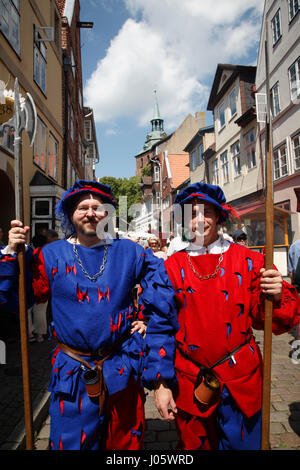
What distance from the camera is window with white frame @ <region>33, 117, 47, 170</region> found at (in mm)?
11031

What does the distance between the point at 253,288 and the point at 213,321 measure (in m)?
0.33

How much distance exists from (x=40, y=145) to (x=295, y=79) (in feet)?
32.9

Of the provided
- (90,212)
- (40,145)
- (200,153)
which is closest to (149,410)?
(90,212)

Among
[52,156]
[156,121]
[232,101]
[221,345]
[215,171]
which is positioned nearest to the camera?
[221,345]

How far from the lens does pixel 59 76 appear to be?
14078mm

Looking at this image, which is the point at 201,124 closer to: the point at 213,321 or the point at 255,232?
the point at 255,232

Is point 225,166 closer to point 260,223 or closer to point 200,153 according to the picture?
point 200,153

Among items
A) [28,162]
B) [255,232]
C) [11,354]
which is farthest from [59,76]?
[11,354]

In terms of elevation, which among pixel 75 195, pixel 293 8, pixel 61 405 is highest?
pixel 293 8

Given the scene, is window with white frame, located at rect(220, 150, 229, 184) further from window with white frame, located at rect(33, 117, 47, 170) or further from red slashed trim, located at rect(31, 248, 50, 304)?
red slashed trim, located at rect(31, 248, 50, 304)

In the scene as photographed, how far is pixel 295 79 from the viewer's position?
510 inches

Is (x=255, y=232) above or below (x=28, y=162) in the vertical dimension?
below

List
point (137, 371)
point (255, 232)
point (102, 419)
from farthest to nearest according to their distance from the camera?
1. point (255, 232)
2. point (137, 371)
3. point (102, 419)
